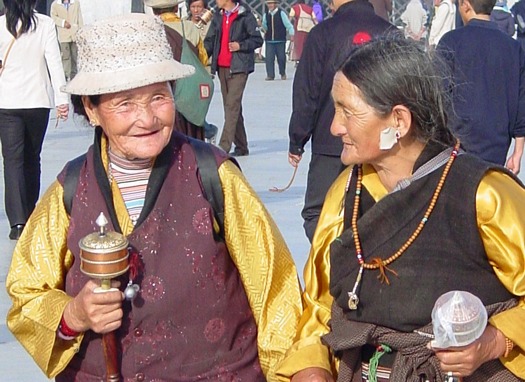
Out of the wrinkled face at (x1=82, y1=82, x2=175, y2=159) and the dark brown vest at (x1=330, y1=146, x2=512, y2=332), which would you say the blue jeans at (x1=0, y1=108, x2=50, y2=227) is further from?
the dark brown vest at (x1=330, y1=146, x2=512, y2=332)

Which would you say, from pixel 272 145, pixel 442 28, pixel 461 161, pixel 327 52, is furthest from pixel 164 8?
pixel 442 28

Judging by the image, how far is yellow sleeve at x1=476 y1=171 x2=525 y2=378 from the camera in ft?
8.10

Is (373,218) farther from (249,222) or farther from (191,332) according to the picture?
(191,332)

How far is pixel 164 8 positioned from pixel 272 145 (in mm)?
4412

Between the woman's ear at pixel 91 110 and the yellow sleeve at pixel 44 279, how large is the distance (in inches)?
7.2

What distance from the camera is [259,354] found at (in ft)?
9.05

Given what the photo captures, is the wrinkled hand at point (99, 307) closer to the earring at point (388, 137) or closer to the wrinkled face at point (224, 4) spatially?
the earring at point (388, 137)

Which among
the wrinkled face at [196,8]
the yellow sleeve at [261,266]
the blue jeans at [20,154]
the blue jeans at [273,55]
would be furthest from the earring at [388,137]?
the blue jeans at [273,55]

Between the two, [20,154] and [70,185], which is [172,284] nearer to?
[70,185]

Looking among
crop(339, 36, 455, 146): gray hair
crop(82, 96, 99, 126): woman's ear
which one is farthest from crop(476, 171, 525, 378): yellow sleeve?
crop(82, 96, 99, 126): woman's ear

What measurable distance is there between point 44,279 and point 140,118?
483 millimetres

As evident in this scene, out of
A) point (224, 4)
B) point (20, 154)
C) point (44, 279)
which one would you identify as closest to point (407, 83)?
point (44, 279)

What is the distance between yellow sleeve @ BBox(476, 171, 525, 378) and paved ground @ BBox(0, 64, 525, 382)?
1.06 m

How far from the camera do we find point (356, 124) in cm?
260
